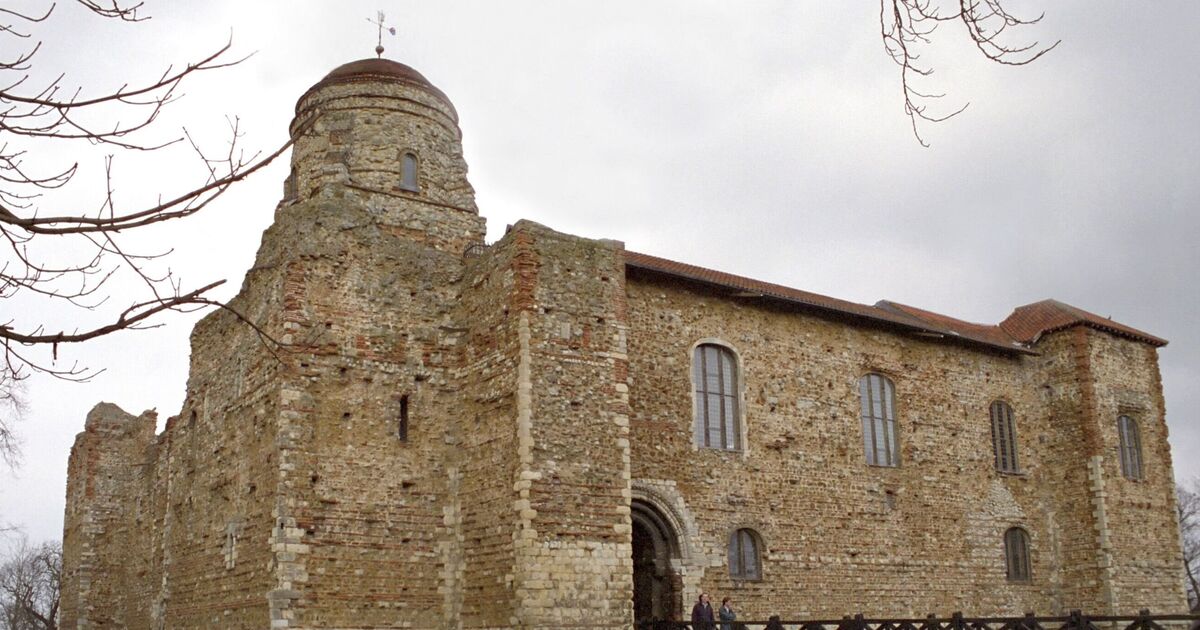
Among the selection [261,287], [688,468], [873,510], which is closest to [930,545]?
[873,510]

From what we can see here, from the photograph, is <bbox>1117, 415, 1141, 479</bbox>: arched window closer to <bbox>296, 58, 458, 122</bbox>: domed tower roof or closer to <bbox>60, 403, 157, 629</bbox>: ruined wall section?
<bbox>296, 58, 458, 122</bbox>: domed tower roof

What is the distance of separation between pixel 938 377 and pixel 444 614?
37.6 feet

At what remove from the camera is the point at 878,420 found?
21.9 meters

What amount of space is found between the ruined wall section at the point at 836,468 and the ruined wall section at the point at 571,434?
→ 6.09 feet

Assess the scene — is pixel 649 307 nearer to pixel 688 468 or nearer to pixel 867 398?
pixel 688 468

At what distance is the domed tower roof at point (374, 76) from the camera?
19.6 metres

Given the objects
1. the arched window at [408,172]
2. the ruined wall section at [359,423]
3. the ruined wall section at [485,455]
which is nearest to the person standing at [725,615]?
the ruined wall section at [485,455]

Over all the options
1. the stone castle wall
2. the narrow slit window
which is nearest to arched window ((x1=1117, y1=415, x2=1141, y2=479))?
the stone castle wall

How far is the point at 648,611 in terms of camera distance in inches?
747

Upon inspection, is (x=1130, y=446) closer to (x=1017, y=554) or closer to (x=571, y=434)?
(x=1017, y=554)

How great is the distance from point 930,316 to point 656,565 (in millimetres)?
10796

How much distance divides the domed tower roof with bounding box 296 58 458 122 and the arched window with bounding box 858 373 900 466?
31.3ft

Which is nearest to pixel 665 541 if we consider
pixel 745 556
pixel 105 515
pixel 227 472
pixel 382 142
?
pixel 745 556

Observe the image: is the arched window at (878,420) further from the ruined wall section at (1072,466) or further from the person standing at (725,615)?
the person standing at (725,615)
